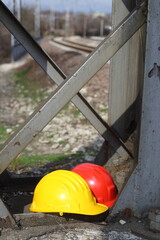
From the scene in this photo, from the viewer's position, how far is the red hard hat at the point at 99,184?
3.50m

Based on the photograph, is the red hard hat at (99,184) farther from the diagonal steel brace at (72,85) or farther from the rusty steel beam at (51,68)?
the diagonal steel brace at (72,85)

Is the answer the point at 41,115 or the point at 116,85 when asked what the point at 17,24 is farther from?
the point at 116,85

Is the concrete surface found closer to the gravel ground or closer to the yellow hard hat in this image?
the yellow hard hat

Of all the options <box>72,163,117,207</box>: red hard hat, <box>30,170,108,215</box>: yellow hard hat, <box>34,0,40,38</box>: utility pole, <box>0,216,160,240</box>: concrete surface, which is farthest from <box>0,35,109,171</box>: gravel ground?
<box>34,0,40,38</box>: utility pole

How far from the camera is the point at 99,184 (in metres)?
3.52

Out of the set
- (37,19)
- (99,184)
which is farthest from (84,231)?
(37,19)

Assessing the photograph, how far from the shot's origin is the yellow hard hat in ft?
10.4

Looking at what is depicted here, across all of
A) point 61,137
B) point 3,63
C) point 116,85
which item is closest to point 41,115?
point 116,85

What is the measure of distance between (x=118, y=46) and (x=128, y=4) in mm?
1227

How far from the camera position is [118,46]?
117 inches

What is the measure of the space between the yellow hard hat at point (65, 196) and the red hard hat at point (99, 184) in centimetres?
15

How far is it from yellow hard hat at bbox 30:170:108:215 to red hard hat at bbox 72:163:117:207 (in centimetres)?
→ 15

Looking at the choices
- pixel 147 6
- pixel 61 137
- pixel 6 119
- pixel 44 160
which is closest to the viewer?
pixel 147 6

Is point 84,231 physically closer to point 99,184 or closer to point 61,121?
point 99,184
